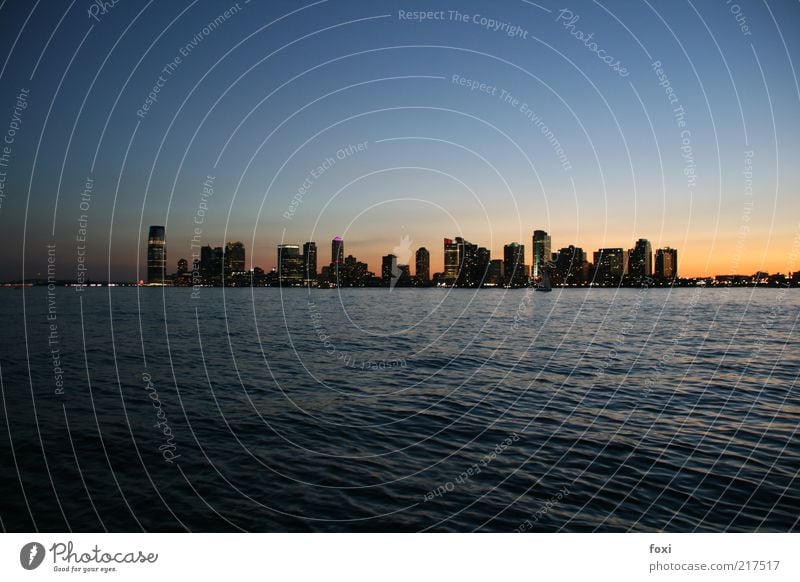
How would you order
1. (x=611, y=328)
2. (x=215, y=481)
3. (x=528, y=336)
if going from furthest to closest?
(x=611, y=328) → (x=528, y=336) → (x=215, y=481)

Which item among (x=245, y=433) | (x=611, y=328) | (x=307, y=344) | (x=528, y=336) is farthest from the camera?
(x=611, y=328)

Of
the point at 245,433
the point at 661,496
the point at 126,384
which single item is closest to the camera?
the point at 661,496

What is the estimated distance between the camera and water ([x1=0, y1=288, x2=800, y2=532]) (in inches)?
364

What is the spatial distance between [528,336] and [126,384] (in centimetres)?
3271

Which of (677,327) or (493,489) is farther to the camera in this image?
(677,327)

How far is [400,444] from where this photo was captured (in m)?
13.5

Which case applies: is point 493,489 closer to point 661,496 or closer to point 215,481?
point 661,496

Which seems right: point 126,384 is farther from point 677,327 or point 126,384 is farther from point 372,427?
point 677,327

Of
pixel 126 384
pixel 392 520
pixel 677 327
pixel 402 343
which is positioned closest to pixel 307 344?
pixel 402 343

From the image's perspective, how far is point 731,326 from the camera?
5228 cm

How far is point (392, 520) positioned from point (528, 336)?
35.9 meters

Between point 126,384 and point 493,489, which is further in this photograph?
point 126,384

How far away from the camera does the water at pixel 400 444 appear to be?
30.4 ft

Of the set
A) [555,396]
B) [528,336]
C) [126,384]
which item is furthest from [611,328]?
[126,384]
